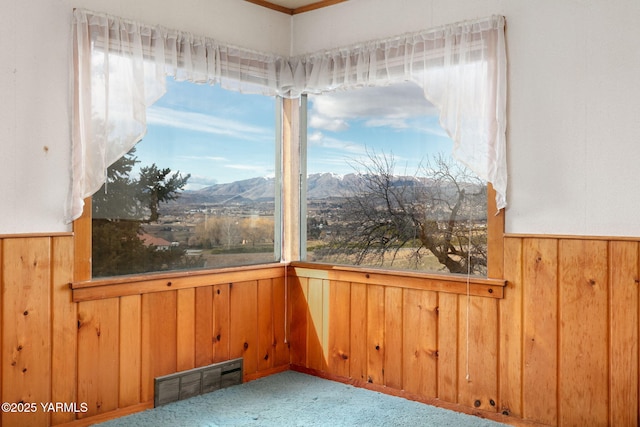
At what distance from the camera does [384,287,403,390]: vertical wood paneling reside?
355 centimetres

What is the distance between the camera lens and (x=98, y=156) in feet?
10.0

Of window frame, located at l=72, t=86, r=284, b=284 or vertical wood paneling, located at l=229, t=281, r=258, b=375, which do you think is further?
vertical wood paneling, located at l=229, t=281, r=258, b=375

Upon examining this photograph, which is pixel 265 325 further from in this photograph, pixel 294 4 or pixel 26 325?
pixel 294 4

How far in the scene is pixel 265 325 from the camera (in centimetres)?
396

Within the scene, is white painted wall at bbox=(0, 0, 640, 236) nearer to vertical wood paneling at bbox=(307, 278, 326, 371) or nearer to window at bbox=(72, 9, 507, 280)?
window at bbox=(72, 9, 507, 280)

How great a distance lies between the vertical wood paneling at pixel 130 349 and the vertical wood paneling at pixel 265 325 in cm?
88

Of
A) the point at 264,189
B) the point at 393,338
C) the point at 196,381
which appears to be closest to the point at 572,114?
the point at 393,338

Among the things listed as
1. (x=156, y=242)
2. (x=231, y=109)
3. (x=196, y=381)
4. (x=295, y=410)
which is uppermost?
(x=231, y=109)

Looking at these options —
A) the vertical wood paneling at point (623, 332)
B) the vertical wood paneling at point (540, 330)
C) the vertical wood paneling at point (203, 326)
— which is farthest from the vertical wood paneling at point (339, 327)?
the vertical wood paneling at point (623, 332)

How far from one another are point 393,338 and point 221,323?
3.49ft

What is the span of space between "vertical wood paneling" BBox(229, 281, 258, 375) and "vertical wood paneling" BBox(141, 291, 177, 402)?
0.42 m

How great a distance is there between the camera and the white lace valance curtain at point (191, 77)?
3014 mm

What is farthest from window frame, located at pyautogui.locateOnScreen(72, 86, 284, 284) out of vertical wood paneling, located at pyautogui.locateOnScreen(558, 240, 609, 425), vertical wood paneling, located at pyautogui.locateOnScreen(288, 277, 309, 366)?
vertical wood paneling, located at pyautogui.locateOnScreen(558, 240, 609, 425)

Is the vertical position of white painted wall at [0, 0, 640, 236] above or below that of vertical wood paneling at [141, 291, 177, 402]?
above
